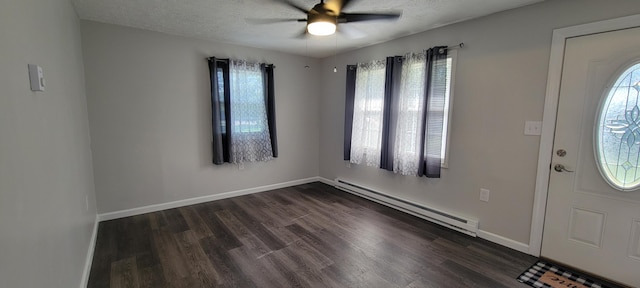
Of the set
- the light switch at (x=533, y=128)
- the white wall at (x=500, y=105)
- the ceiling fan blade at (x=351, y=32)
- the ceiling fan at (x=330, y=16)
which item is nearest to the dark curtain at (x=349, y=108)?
the ceiling fan blade at (x=351, y=32)

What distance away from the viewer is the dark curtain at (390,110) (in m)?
3.53

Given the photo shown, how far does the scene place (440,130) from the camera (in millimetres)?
3092

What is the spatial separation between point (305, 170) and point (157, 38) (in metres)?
3.08

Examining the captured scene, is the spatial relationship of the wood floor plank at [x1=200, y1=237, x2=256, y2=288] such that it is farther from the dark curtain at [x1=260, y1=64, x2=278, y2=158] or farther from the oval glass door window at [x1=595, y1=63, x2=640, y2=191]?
the oval glass door window at [x1=595, y1=63, x2=640, y2=191]

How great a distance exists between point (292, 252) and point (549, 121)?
→ 263 centimetres

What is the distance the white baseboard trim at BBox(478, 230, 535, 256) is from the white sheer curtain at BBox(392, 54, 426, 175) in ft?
3.17

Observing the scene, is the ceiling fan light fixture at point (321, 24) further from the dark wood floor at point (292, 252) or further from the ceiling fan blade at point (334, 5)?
the dark wood floor at point (292, 252)

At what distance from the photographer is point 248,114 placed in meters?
4.11

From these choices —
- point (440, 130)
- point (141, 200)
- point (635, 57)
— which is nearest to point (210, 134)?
point (141, 200)

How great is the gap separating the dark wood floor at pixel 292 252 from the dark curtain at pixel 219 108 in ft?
2.90

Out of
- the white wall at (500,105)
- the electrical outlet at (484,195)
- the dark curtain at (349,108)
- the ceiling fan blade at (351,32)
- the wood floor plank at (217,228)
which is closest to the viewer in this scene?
the white wall at (500,105)

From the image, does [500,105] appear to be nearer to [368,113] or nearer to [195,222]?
[368,113]

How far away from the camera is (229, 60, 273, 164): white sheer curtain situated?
12.9 feet

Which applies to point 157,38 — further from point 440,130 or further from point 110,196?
point 440,130
